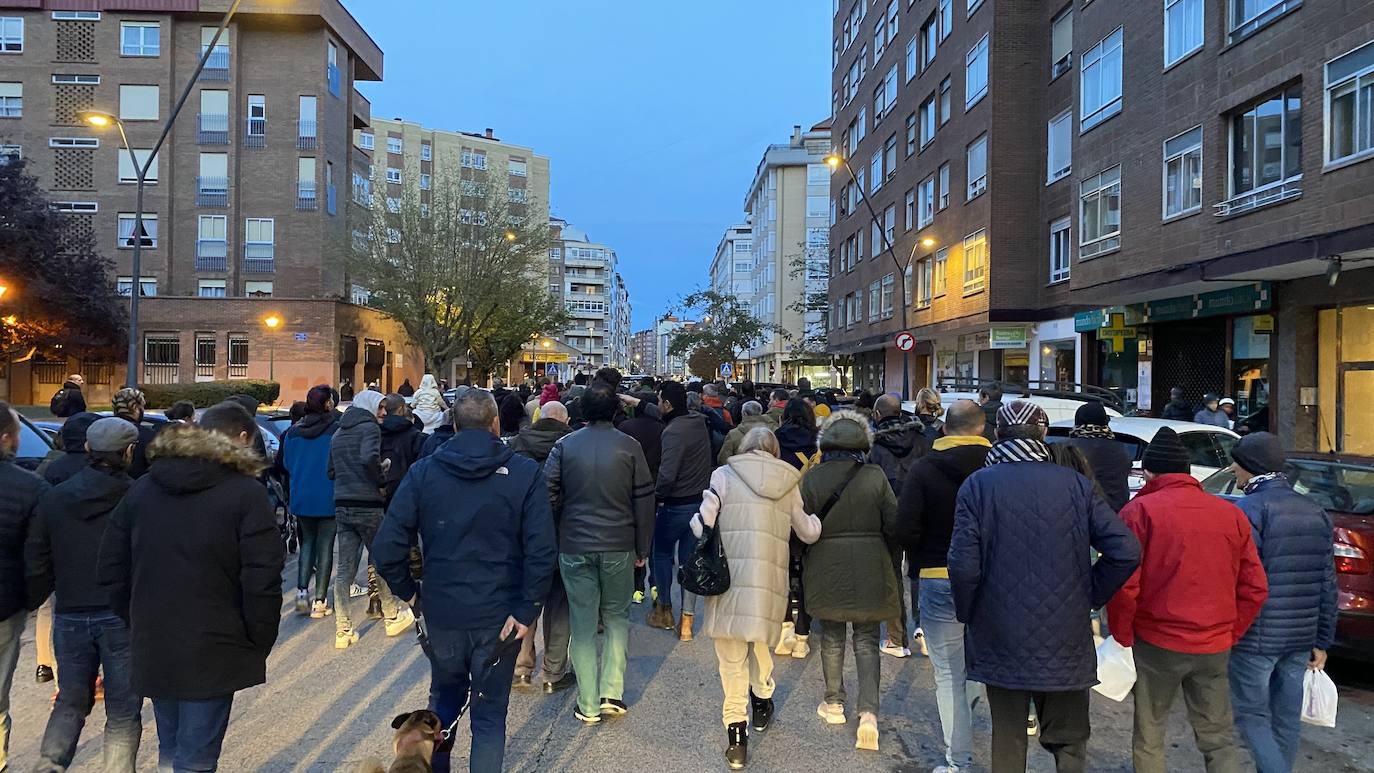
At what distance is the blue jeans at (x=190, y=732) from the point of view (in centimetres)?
320

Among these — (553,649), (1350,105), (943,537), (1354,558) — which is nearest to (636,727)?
(553,649)

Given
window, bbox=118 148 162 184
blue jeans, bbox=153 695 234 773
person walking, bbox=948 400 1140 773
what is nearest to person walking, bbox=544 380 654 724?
blue jeans, bbox=153 695 234 773

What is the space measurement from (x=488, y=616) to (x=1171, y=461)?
3099 millimetres

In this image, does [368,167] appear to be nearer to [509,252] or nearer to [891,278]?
[509,252]

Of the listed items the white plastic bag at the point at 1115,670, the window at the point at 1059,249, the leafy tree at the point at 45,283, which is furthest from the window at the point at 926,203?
the leafy tree at the point at 45,283

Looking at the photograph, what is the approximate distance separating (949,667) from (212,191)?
3966 centimetres

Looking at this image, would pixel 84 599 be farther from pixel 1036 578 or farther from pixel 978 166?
pixel 978 166

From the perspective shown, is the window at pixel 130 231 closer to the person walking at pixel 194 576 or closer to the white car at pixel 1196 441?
the white car at pixel 1196 441

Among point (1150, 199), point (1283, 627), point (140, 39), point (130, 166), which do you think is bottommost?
point (1283, 627)

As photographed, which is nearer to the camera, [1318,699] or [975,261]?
[1318,699]

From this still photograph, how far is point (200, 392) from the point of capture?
30.2 metres

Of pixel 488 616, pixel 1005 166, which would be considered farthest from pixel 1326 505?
pixel 1005 166

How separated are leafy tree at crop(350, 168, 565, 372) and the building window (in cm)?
1706

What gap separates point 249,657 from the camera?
3.25m
